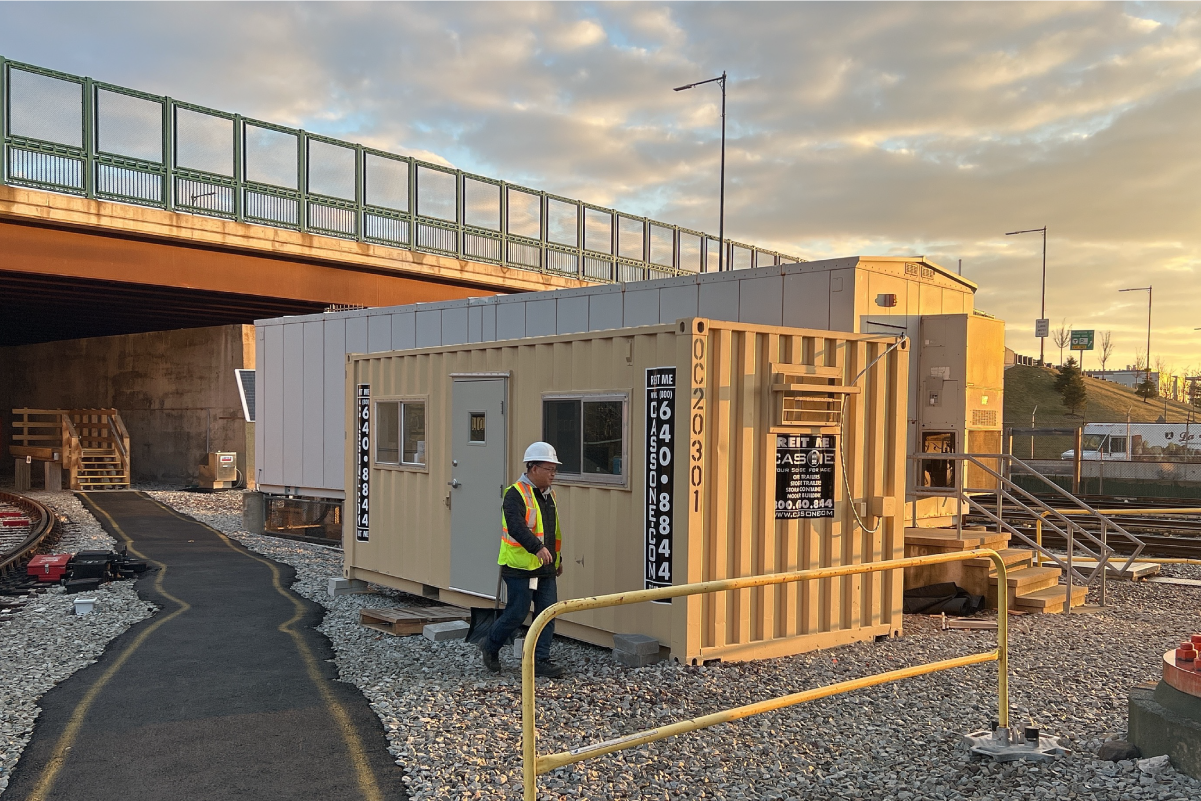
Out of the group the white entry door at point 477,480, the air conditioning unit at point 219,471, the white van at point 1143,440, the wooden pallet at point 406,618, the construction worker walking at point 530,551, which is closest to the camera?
the construction worker walking at point 530,551

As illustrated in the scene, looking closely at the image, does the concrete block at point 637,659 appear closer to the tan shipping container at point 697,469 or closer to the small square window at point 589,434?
the tan shipping container at point 697,469

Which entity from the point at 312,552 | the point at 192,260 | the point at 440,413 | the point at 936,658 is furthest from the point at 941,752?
the point at 192,260

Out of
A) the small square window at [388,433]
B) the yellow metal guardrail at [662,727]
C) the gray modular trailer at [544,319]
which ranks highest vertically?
the gray modular trailer at [544,319]

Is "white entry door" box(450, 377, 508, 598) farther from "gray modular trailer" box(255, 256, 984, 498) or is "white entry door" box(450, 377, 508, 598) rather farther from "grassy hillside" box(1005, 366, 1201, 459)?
"grassy hillside" box(1005, 366, 1201, 459)

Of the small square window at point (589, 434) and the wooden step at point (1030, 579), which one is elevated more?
the small square window at point (589, 434)

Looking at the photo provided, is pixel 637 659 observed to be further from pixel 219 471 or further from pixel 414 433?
pixel 219 471

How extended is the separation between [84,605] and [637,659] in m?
6.82

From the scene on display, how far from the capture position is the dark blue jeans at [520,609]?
7.29 metres

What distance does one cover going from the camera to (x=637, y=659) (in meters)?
7.32

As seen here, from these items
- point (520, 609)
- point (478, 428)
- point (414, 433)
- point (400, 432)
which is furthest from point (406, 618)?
point (400, 432)

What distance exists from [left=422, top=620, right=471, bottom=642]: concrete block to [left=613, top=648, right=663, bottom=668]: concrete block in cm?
188

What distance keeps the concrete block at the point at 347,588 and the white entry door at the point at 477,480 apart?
2454 mm

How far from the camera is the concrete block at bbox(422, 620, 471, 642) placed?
340 inches

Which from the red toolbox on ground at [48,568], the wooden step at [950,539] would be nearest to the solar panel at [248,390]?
the red toolbox on ground at [48,568]
